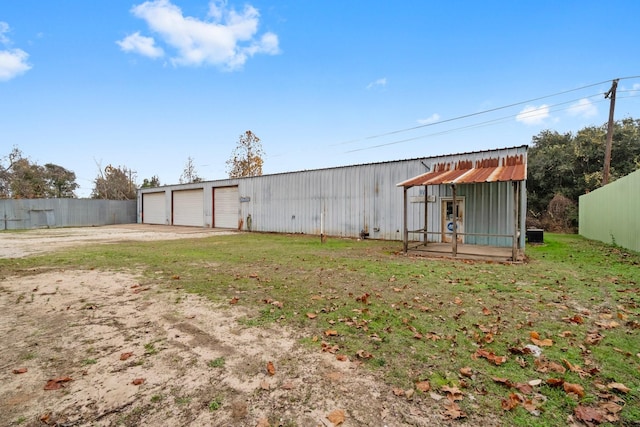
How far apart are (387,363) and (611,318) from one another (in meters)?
3.54

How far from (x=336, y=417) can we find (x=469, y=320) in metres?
2.71

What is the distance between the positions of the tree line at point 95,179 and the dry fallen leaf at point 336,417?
39.3m

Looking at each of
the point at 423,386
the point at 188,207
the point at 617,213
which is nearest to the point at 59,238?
the point at 188,207

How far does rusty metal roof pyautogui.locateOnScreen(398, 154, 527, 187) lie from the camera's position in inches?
404

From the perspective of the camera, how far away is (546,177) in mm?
28547

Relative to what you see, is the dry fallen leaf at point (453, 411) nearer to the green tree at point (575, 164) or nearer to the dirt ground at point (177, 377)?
the dirt ground at point (177, 377)

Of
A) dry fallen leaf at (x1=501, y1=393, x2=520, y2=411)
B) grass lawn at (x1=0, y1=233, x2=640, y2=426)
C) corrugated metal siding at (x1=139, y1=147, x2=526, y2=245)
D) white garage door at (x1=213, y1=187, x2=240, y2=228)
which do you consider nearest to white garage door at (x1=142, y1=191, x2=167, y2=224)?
white garage door at (x1=213, y1=187, x2=240, y2=228)

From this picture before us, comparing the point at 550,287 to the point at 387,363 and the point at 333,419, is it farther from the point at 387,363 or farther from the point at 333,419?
the point at 333,419

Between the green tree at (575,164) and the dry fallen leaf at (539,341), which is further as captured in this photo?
the green tree at (575,164)

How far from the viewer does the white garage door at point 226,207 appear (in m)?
24.3

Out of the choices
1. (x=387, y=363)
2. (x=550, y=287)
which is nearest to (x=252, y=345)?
(x=387, y=363)

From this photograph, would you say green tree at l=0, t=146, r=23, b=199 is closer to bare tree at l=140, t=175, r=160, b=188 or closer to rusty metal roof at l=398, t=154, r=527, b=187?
bare tree at l=140, t=175, r=160, b=188

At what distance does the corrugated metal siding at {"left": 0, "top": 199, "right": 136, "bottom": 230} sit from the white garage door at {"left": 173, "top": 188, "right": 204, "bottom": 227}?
8.09 metres

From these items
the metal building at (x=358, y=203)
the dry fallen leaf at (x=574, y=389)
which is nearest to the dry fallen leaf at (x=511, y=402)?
the dry fallen leaf at (x=574, y=389)
